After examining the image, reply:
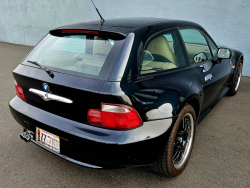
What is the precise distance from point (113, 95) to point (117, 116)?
6.6 inches

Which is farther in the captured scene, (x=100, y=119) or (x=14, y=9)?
(x=14, y=9)

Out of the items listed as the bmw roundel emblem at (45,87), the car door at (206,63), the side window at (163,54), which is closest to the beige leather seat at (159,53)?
the side window at (163,54)

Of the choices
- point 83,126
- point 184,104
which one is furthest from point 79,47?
point 184,104

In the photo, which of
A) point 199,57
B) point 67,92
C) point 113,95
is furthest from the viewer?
point 199,57

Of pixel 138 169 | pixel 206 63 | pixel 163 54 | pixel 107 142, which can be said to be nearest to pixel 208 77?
pixel 206 63

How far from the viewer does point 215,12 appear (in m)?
5.97

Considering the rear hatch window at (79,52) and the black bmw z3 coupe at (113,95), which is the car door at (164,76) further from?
the rear hatch window at (79,52)

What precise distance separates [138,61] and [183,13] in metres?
5.21

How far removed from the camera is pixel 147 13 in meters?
7.11

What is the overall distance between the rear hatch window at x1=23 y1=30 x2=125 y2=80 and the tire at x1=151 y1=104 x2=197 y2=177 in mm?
815

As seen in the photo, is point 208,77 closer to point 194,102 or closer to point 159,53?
point 194,102

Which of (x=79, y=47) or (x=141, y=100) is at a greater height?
(x=79, y=47)

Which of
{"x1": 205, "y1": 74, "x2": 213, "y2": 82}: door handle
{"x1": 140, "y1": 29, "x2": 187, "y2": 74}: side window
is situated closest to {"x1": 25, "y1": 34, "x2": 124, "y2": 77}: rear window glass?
{"x1": 140, "y1": 29, "x2": 187, "y2": 74}: side window

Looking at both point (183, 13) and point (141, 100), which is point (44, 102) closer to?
point (141, 100)
